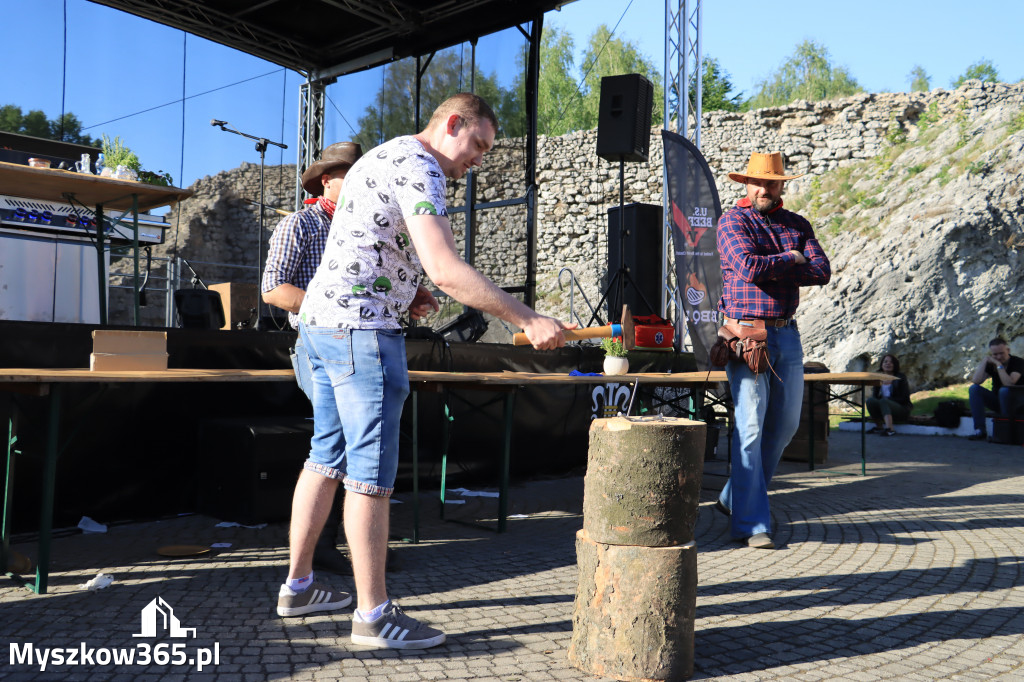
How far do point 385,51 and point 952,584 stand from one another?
898cm

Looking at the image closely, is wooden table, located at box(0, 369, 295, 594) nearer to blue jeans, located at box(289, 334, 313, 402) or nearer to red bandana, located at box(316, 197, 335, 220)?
blue jeans, located at box(289, 334, 313, 402)

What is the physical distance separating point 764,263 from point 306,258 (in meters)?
2.23

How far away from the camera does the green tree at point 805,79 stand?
3791cm

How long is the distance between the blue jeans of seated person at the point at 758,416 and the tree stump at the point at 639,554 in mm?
1708

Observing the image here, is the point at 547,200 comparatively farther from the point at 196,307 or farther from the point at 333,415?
the point at 333,415

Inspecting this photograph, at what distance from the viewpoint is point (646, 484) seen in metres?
2.33

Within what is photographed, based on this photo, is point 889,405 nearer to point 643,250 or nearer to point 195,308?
point 643,250

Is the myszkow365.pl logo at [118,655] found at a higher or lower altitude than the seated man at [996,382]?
lower

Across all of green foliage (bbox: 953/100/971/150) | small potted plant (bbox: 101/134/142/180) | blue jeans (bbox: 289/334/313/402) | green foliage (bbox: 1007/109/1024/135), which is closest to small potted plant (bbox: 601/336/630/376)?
blue jeans (bbox: 289/334/313/402)

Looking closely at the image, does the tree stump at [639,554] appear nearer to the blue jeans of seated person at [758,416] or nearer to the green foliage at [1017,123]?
the blue jeans of seated person at [758,416]

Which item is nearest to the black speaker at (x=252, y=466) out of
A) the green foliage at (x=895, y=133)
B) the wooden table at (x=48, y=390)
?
the wooden table at (x=48, y=390)

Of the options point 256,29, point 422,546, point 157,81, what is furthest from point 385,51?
point 422,546

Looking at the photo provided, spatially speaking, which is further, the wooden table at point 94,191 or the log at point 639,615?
the wooden table at point 94,191

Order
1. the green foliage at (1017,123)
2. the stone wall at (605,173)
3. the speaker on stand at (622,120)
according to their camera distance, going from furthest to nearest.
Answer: the stone wall at (605,173)
the green foliage at (1017,123)
the speaker on stand at (622,120)
